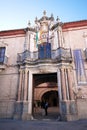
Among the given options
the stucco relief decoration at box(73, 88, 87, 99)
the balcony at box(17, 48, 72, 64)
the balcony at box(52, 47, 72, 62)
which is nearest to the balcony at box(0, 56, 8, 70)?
the balcony at box(17, 48, 72, 64)

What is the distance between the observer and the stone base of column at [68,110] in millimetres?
8081

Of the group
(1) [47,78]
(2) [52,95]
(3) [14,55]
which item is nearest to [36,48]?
(3) [14,55]

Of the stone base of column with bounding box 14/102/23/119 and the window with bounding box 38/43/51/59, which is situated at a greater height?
the window with bounding box 38/43/51/59

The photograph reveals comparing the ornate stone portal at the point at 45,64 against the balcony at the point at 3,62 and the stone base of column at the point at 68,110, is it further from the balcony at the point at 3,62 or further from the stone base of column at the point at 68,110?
the balcony at the point at 3,62

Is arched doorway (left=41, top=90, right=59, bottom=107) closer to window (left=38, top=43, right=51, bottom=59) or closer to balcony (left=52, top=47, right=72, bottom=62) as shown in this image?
window (left=38, top=43, right=51, bottom=59)

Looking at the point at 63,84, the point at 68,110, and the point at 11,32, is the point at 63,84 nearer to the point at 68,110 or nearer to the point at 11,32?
the point at 68,110

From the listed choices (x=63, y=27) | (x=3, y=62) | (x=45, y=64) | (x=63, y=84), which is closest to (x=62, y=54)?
(x=45, y=64)

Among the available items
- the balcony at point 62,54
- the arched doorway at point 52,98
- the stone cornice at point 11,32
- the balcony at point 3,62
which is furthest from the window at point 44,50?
the arched doorway at point 52,98

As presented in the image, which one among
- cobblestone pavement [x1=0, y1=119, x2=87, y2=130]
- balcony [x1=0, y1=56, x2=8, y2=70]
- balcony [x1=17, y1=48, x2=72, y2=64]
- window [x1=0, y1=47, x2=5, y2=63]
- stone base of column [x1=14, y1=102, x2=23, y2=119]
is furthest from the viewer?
window [x1=0, y1=47, x2=5, y2=63]

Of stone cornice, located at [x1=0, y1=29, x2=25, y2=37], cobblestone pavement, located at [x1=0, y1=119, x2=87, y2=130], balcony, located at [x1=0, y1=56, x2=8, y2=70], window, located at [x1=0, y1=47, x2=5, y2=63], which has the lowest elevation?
cobblestone pavement, located at [x1=0, y1=119, x2=87, y2=130]

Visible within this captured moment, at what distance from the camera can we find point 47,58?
10242mm

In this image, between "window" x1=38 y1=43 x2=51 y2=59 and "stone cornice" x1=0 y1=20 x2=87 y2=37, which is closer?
"window" x1=38 y1=43 x2=51 y2=59

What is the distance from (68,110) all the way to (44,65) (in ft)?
13.1

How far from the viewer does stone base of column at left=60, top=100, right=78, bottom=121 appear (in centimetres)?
808
